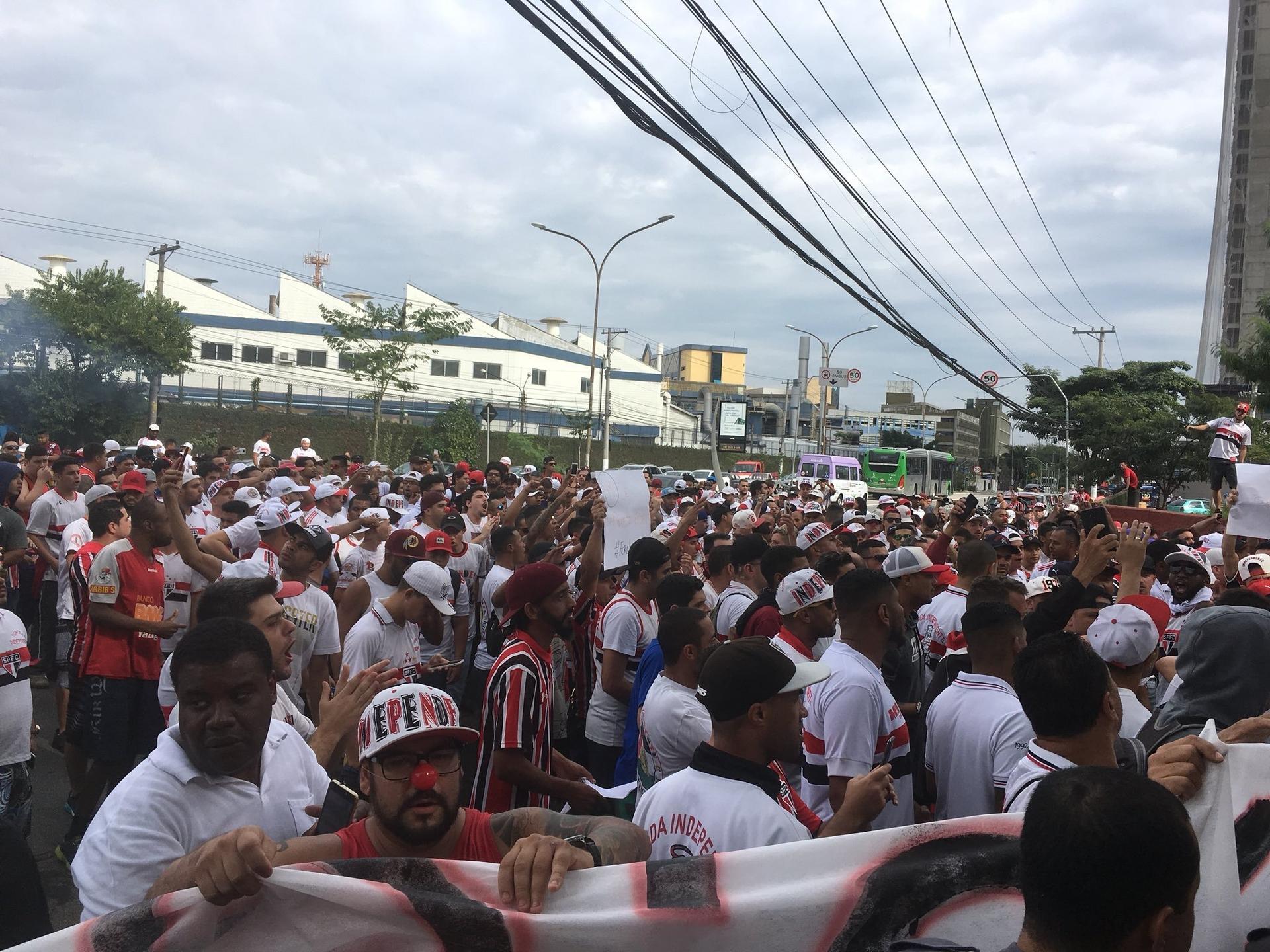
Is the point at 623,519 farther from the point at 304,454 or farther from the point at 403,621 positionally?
the point at 304,454

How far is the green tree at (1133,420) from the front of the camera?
32625 mm

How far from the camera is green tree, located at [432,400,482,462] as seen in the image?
4291 centimetres

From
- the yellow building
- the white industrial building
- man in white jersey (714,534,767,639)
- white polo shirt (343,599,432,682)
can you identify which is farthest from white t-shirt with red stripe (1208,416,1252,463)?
the yellow building

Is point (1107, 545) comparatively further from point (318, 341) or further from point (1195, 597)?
point (318, 341)

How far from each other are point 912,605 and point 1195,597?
255cm

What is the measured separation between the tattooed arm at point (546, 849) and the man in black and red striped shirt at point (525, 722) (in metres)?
1.26

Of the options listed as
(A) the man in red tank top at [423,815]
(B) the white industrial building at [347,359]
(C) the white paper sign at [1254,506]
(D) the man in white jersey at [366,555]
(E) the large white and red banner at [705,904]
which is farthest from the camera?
(B) the white industrial building at [347,359]

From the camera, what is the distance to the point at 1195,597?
7801 millimetres

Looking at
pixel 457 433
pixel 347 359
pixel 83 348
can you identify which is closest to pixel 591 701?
pixel 83 348

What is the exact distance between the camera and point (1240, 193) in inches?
2400

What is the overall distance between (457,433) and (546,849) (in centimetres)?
4195

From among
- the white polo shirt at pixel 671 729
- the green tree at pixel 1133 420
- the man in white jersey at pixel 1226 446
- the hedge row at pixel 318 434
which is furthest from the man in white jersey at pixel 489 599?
the hedge row at pixel 318 434

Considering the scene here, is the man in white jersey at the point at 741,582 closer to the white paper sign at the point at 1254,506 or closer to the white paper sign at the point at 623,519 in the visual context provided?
the white paper sign at the point at 623,519

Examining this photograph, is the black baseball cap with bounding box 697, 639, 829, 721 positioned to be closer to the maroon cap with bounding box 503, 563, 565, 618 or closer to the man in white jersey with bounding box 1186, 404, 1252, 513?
the maroon cap with bounding box 503, 563, 565, 618
